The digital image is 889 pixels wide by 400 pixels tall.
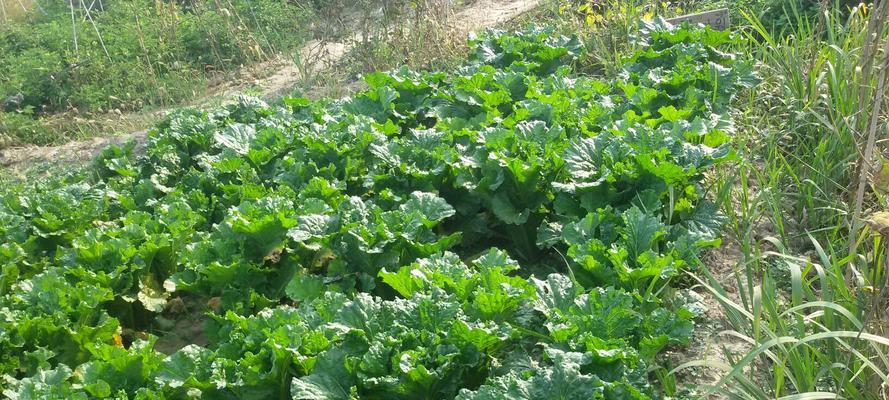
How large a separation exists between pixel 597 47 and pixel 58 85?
668cm


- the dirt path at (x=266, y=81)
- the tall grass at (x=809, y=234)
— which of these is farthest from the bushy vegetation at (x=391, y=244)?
the dirt path at (x=266, y=81)

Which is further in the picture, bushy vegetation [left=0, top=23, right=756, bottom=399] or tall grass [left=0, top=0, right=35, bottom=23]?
tall grass [left=0, top=0, right=35, bottom=23]

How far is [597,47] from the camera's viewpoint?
7320 millimetres

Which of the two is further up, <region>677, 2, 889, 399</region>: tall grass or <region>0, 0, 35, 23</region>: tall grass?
<region>0, 0, 35, 23</region>: tall grass

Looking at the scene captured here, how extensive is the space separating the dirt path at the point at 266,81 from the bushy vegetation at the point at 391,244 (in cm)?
232

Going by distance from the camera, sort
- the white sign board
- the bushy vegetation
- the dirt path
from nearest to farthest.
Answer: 1. the bushy vegetation
2. the white sign board
3. the dirt path

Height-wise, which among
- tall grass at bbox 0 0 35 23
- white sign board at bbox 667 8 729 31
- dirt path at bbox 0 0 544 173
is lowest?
dirt path at bbox 0 0 544 173

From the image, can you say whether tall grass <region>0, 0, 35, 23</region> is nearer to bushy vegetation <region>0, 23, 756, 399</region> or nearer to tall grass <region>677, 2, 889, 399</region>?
bushy vegetation <region>0, 23, 756, 399</region>

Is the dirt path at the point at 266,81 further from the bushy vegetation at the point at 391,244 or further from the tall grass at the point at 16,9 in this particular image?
the tall grass at the point at 16,9

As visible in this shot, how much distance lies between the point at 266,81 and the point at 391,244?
6315 millimetres

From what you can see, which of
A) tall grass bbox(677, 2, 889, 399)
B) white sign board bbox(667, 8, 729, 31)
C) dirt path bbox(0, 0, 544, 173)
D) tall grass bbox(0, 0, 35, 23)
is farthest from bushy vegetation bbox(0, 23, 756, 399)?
tall grass bbox(0, 0, 35, 23)

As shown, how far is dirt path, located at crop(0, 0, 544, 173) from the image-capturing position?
8281mm

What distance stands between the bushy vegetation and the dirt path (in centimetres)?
232

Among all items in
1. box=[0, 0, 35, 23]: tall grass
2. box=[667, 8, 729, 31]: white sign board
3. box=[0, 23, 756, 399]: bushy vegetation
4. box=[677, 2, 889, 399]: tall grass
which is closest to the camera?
box=[677, 2, 889, 399]: tall grass
